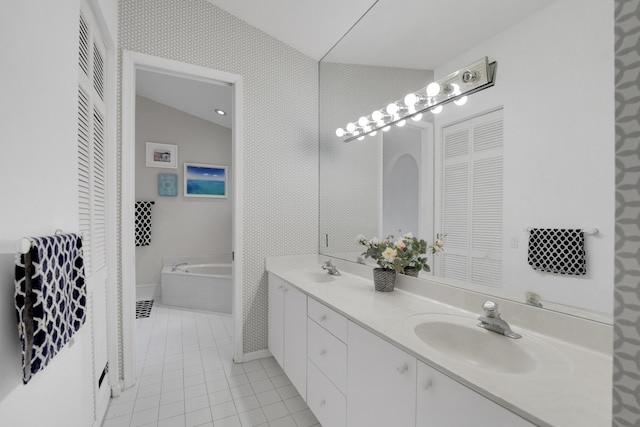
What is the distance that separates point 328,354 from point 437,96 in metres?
1.47

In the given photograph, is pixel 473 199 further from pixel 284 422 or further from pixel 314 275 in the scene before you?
pixel 284 422

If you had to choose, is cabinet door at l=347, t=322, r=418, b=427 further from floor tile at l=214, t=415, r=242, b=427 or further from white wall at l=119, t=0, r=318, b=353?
white wall at l=119, t=0, r=318, b=353

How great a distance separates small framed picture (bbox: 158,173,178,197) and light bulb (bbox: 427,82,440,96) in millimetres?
3969

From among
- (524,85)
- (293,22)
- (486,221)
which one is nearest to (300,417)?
(486,221)

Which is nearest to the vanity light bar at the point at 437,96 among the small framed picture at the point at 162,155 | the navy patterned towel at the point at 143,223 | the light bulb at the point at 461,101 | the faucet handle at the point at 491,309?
the light bulb at the point at 461,101

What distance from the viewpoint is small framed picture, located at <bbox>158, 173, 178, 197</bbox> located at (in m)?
4.30

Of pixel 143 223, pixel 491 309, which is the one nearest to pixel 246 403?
pixel 491 309

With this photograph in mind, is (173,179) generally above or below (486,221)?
above

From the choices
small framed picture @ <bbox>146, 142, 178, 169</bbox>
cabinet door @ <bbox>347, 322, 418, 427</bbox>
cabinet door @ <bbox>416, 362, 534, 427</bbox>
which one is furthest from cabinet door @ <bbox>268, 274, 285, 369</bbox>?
small framed picture @ <bbox>146, 142, 178, 169</bbox>

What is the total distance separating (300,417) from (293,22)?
2836 millimetres

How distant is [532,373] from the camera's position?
0.83m

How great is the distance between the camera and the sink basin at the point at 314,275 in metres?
2.21

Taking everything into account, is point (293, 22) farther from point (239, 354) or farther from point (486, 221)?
point (239, 354)

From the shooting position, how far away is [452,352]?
3.92ft
